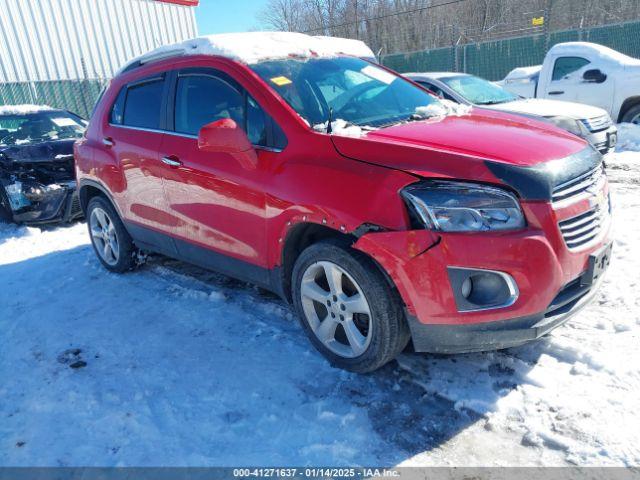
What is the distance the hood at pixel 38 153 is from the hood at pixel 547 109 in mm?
6000

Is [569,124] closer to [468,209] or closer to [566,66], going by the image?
[566,66]

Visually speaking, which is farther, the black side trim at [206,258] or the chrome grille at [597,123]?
the chrome grille at [597,123]

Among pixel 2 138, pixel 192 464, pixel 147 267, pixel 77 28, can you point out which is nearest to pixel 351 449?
pixel 192 464

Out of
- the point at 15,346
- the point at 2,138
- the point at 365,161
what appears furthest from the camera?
the point at 2,138

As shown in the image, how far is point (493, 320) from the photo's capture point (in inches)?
92.8

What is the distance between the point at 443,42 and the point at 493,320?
32.1 m

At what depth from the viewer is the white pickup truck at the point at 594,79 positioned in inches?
367

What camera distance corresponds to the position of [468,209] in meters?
2.33

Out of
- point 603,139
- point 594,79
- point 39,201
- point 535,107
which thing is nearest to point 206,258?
point 39,201

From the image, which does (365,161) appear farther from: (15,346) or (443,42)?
(443,42)

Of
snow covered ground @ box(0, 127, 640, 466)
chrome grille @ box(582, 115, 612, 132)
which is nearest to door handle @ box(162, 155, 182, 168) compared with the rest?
snow covered ground @ box(0, 127, 640, 466)

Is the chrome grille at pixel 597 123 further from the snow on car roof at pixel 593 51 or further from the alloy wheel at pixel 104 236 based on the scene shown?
the alloy wheel at pixel 104 236

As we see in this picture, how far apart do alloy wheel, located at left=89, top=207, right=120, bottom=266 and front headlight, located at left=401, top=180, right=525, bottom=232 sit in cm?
346

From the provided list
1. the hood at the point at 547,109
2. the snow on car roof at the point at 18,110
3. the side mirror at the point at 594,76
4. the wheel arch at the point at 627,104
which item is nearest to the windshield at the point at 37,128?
the snow on car roof at the point at 18,110
